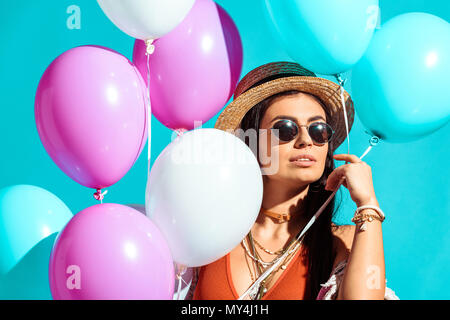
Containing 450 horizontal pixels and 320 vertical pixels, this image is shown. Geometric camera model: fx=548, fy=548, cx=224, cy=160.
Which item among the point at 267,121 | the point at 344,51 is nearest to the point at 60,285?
the point at 267,121

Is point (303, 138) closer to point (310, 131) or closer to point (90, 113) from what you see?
point (310, 131)

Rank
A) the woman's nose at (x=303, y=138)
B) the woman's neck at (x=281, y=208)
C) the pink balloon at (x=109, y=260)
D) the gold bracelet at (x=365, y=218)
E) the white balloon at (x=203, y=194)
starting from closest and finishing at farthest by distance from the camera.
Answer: the pink balloon at (x=109, y=260), the white balloon at (x=203, y=194), the gold bracelet at (x=365, y=218), the woman's nose at (x=303, y=138), the woman's neck at (x=281, y=208)

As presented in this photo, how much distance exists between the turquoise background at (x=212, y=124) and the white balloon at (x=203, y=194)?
123 cm

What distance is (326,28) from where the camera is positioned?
63.2 inches

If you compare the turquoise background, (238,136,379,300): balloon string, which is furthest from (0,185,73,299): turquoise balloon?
the turquoise background

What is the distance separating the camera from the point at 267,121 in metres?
1.99

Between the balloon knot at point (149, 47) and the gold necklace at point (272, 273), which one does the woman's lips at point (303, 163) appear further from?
the balloon knot at point (149, 47)

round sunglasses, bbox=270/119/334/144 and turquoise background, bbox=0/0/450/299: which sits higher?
turquoise background, bbox=0/0/450/299

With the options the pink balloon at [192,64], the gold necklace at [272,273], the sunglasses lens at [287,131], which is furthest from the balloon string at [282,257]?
the pink balloon at [192,64]

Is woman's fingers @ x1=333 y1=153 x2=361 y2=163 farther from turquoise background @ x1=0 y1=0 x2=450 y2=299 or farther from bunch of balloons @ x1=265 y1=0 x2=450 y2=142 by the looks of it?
turquoise background @ x1=0 y1=0 x2=450 y2=299

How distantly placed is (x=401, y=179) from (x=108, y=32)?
186 cm

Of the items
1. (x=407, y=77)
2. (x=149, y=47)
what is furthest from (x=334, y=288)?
(x=149, y=47)

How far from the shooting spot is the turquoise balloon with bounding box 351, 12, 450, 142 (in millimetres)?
1677

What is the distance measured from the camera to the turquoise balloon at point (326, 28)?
1.59 meters
